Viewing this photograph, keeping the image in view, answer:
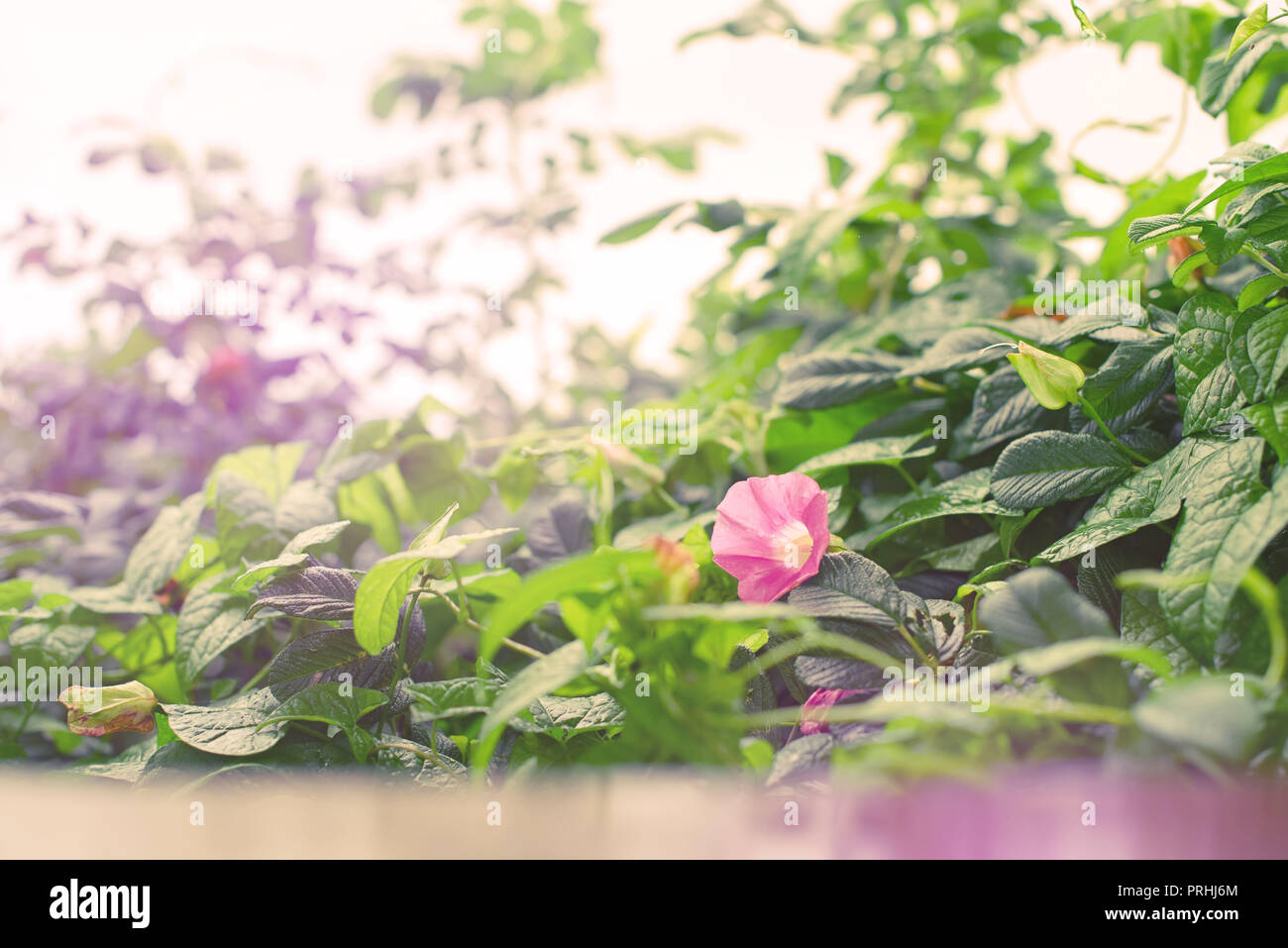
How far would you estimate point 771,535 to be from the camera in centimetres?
37

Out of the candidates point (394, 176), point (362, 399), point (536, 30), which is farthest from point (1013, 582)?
point (536, 30)

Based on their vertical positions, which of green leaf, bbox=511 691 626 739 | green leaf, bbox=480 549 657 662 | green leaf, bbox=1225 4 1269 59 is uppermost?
green leaf, bbox=1225 4 1269 59

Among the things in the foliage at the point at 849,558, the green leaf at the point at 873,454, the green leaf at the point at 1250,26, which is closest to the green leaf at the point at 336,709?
the foliage at the point at 849,558

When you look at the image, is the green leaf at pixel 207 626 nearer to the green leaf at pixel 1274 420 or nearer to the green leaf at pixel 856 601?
the green leaf at pixel 856 601

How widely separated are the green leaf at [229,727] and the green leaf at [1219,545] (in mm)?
382

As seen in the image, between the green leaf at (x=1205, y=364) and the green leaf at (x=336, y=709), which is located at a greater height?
the green leaf at (x=1205, y=364)

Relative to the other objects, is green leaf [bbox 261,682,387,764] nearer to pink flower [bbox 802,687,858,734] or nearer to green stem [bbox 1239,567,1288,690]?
pink flower [bbox 802,687,858,734]

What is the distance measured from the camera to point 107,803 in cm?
30

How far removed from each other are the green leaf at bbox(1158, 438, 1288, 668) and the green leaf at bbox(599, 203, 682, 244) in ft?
1.45

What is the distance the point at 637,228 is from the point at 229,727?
0.47 m

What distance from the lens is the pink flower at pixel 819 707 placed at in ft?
1.07

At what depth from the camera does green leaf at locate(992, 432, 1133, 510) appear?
1.20ft

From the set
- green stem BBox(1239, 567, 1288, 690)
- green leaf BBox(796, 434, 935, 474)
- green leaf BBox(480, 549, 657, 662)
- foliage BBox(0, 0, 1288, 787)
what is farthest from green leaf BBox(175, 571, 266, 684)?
green stem BBox(1239, 567, 1288, 690)

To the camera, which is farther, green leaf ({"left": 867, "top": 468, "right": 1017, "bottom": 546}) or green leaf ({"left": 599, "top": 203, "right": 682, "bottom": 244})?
green leaf ({"left": 599, "top": 203, "right": 682, "bottom": 244})
